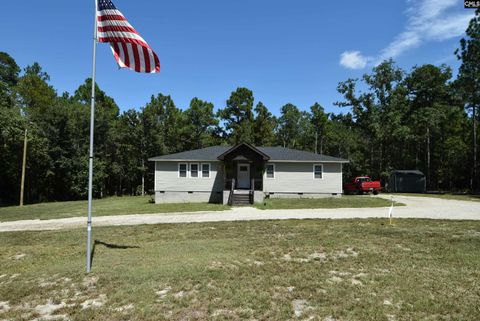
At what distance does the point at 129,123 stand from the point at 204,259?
34594mm

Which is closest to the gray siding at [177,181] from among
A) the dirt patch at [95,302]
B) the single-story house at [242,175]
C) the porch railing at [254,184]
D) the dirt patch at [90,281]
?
the single-story house at [242,175]

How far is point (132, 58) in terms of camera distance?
6.27 meters

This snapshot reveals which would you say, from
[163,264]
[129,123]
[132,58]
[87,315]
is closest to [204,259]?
[163,264]

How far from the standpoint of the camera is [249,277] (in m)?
5.32

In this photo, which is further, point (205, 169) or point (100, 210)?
point (205, 169)

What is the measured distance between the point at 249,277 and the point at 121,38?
5100 millimetres

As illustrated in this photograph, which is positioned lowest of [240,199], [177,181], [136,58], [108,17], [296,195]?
[240,199]

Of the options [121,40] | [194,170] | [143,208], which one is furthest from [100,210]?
[121,40]

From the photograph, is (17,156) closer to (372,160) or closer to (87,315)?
(87,315)

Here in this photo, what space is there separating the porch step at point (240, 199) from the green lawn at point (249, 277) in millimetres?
11640

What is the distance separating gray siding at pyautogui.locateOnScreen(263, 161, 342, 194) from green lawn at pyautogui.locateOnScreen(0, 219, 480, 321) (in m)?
14.4

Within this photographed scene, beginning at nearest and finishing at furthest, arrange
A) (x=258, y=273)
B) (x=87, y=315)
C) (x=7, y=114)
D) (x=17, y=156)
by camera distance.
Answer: (x=87, y=315) < (x=258, y=273) < (x=7, y=114) < (x=17, y=156)

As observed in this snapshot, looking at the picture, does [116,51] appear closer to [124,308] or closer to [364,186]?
[124,308]

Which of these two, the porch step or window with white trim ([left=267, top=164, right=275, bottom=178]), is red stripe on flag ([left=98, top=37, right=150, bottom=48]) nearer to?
the porch step
